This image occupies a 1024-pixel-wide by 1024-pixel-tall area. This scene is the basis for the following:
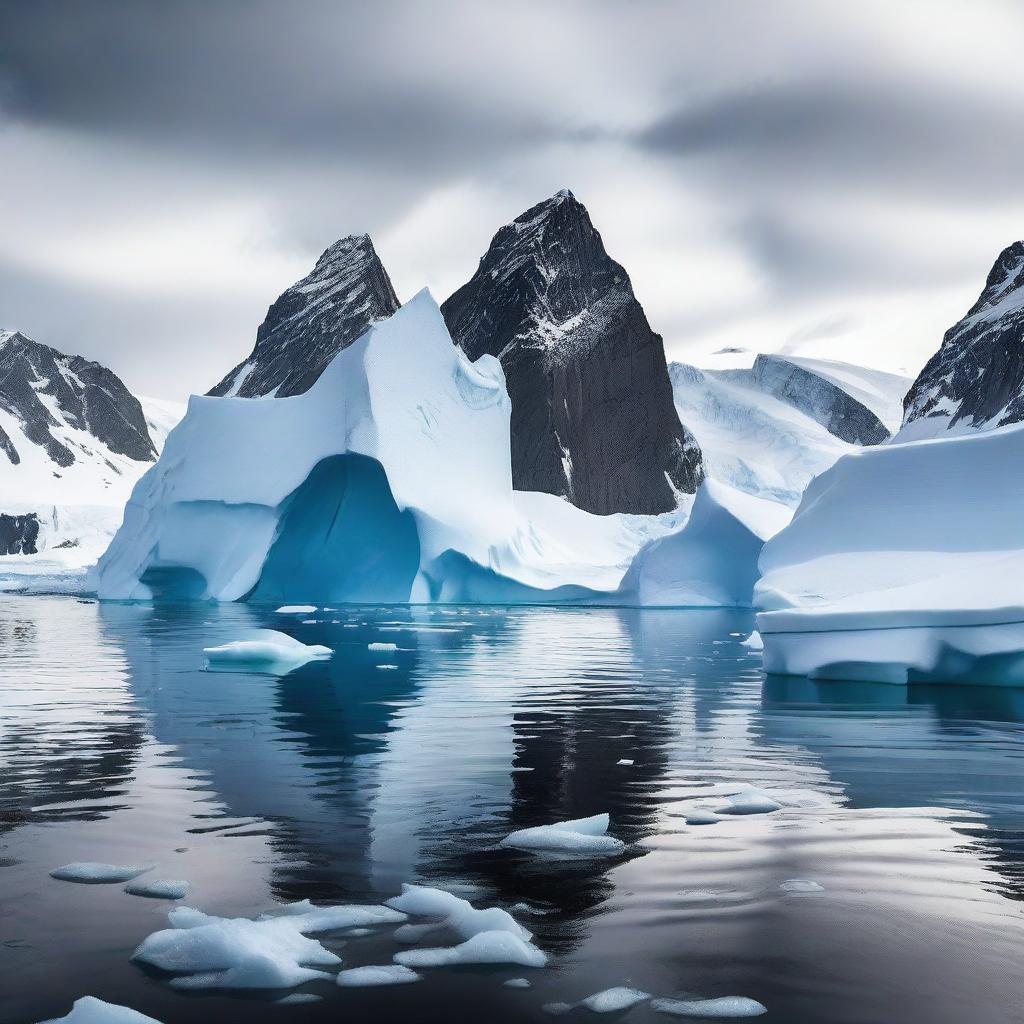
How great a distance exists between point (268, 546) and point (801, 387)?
136 m

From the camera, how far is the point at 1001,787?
5973mm

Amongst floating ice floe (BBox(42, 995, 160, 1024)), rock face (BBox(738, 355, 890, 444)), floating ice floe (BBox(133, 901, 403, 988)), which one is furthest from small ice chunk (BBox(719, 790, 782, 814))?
rock face (BBox(738, 355, 890, 444))

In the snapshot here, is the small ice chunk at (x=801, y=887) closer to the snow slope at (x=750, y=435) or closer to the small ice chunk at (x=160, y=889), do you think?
the small ice chunk at (x=160, y=889)

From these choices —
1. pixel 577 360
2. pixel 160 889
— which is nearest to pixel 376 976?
pixel 160 889

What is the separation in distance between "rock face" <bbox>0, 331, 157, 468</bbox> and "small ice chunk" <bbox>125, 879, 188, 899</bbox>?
169 meters

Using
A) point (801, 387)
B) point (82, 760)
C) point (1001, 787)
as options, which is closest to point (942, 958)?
point (1001, 787)

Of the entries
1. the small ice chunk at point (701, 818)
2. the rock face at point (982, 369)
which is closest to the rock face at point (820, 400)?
the rock face at point (982, 369)

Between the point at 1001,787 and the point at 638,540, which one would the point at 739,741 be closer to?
the point at 1001,787

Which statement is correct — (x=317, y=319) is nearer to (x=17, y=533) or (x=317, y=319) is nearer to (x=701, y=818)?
(x=17, y=533)

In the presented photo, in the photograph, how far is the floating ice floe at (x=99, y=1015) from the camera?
2.82 metres

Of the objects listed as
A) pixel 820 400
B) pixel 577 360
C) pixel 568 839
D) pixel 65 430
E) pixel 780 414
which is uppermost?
pixel 820 400

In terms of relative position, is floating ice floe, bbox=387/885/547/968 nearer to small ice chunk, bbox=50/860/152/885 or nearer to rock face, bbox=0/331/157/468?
small ice chunk, bbox=50/860/152/885

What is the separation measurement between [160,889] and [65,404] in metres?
190

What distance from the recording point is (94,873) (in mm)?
4223
